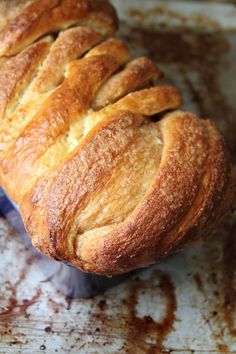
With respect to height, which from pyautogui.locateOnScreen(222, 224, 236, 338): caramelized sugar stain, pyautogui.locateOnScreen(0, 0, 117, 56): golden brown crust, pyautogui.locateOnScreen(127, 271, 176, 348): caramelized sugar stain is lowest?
pyautogui.locateOnScreen(222, 224, 236, 338): caramelized sugar stain

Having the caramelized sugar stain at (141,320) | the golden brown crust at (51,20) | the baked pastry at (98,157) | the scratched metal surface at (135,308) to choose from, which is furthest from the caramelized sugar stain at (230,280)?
the golden brown crust at (51,20)

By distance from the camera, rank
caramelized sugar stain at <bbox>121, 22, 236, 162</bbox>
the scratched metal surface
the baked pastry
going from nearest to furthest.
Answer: the baked pastry
the scratched metal surface
caramelized sugar stain at <bbox>121, 22, 236, 162</bbox>

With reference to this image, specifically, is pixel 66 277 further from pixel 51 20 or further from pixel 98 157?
pixel 51 20

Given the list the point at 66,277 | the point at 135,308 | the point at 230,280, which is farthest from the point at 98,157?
the point at 230,280

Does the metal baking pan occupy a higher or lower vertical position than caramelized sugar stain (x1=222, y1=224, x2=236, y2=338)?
higher

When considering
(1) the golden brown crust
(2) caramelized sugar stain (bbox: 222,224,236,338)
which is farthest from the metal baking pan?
(1) the golden brown crust

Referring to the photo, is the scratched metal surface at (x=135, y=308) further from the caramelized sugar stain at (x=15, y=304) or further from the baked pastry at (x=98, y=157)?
the baked pastry at (x=98, y=157)

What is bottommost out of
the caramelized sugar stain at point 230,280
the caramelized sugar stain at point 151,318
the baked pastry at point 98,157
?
the caramelized sugar stain at point 230,280

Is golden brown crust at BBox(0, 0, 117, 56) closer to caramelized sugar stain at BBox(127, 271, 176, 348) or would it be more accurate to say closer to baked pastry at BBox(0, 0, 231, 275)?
baked pastry at BBox(0, 0, 231, 275)

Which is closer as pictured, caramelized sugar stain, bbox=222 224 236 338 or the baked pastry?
the baked pastry
